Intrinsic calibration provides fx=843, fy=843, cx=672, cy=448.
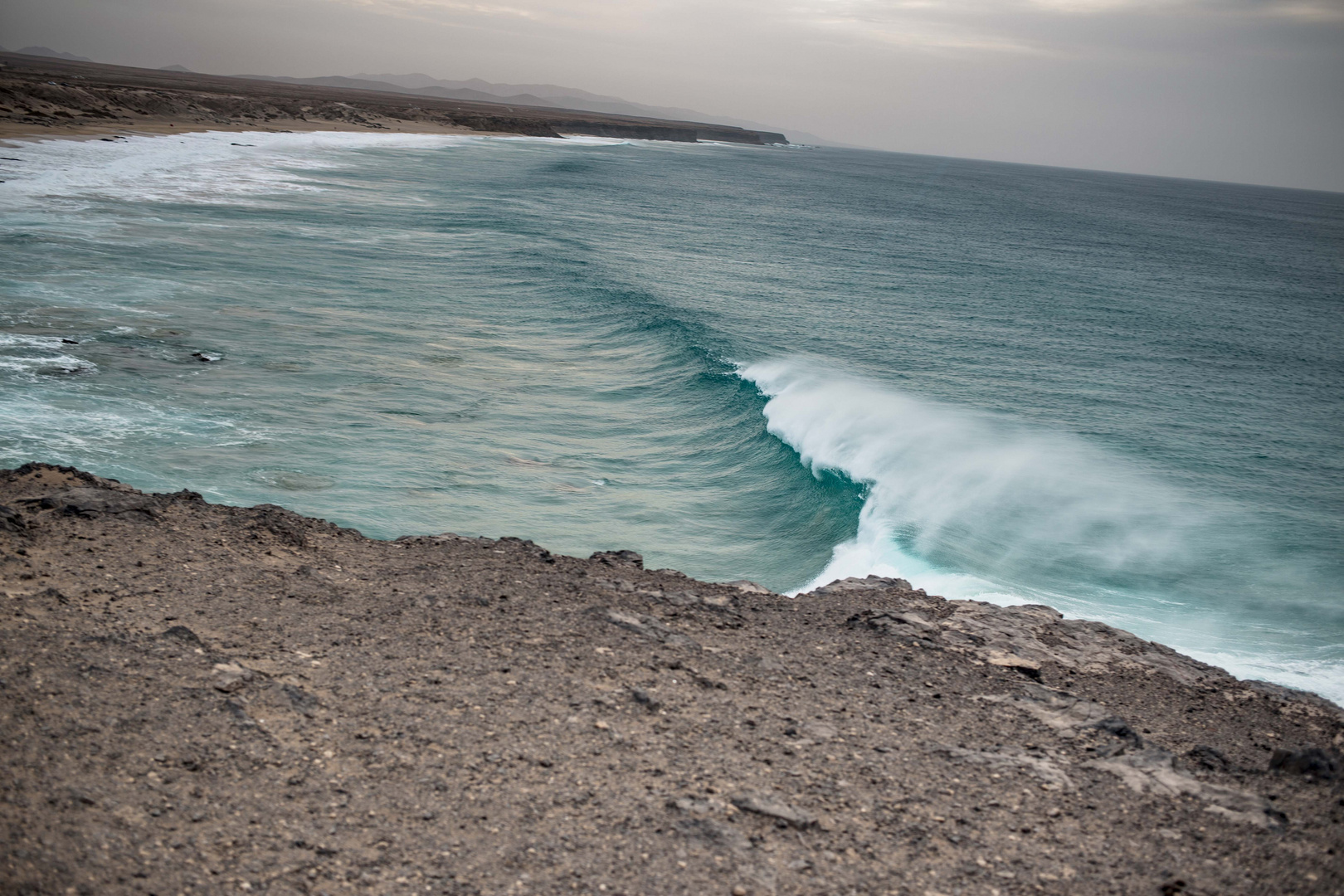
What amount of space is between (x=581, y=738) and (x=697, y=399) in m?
13.7

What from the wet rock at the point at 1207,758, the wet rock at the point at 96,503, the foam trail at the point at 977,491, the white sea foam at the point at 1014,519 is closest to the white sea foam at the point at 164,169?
the wet rock at the point at 96,503

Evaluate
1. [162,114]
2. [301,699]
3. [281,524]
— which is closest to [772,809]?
[301,699]

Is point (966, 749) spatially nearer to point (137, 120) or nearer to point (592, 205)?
point (592, 205)

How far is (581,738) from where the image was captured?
5.95m

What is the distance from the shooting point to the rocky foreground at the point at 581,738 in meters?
4.83

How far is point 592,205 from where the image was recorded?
175 feet

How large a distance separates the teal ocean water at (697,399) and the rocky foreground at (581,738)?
144 inches

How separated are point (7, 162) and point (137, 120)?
36290 mm

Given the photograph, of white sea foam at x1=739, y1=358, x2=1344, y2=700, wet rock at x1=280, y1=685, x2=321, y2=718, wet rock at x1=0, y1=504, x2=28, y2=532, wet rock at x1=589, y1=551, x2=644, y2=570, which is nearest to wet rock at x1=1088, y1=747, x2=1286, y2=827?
wet rock at x1=589, y1=551, x2=644, y2=570

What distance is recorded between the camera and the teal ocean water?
12.6 meters

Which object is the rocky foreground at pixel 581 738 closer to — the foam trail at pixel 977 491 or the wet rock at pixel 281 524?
the wet rock at pixel 281 524

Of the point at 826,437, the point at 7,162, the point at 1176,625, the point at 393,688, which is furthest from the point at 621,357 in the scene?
the point at 7,162

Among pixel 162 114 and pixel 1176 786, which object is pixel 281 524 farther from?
pixel 162 114

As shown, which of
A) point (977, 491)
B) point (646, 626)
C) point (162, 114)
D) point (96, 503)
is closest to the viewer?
point (646, 626)
